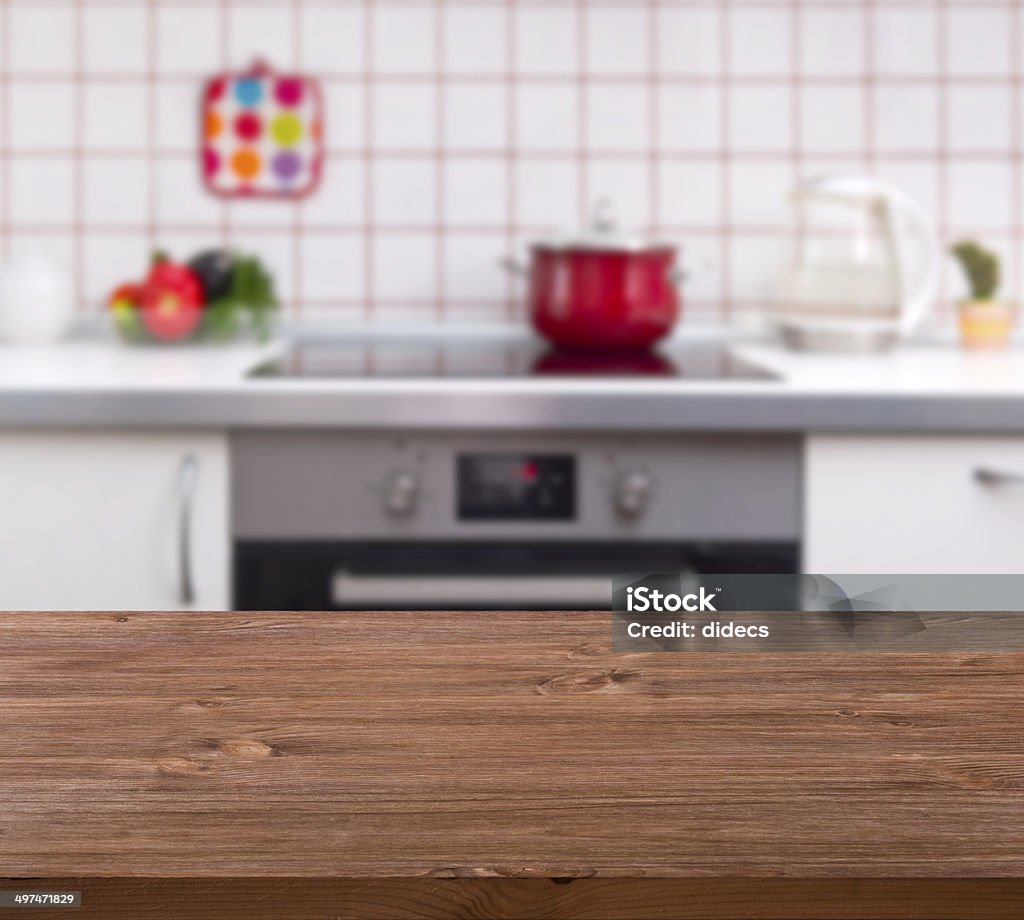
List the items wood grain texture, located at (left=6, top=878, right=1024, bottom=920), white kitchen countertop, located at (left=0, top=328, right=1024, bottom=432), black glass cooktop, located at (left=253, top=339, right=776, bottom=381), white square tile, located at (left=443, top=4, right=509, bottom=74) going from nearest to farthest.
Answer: wood grain texture, located at (left=6, top=878, right=1024, bottom=920)
white kitchen countertop, located at (left=0, top=328, right=1024, bottom=432)
black glass cooktop, located at (left=253, top=339, right=776, bottom=381)
white square tile, located at (left=443, top=4, right=509, bottom=74)

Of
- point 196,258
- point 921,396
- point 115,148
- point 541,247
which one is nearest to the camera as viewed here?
point 921,396

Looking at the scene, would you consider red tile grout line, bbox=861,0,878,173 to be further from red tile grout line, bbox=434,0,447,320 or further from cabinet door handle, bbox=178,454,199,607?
cabinet door handle, bbox=178,454,199,607

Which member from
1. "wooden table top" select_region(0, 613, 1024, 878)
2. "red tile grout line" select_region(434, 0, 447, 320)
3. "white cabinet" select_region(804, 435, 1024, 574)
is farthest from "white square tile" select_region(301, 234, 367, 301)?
"wooden table top" select_region(0, 613, 1024, 878)

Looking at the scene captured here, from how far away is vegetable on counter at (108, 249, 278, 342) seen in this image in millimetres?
1631

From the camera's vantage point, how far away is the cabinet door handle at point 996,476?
1.23 metres

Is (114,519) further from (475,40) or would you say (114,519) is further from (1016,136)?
(1016,136)

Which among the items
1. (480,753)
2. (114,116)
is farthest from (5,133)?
(480,753)

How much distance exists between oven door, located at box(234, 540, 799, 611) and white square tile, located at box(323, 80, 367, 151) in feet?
2.60

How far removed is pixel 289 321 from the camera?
1.87 metres

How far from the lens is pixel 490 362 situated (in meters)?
1.54

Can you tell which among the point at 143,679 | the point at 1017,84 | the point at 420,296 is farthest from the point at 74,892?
the point at 1017,84

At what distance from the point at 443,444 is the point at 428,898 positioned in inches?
40.6

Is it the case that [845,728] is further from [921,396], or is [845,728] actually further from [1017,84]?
[1017,84]

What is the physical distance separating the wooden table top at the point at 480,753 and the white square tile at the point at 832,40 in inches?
67.8
